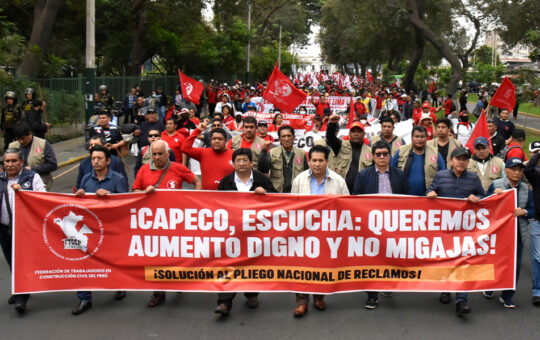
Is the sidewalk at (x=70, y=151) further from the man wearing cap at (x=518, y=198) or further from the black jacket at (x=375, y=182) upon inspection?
the man wearing cap at (x=518, y=198)

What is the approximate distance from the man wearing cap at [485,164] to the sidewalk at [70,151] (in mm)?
11400

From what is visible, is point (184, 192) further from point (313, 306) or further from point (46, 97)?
point (46, 97)

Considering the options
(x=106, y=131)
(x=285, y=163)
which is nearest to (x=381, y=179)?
(x=285, y=163)

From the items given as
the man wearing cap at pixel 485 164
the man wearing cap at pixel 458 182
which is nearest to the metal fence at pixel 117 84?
the man wearing cap at pixel 485 164

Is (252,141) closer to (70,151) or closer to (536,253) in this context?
(536,253)

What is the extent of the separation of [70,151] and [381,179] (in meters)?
14.6

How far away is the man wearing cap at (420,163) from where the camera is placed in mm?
7523

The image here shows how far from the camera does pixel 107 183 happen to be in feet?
20.9

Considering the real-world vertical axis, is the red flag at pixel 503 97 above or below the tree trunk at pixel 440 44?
below

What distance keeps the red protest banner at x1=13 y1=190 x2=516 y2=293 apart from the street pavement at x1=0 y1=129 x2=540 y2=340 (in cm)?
26

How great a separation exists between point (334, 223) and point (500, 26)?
3333 cm

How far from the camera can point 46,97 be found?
21.3 meters

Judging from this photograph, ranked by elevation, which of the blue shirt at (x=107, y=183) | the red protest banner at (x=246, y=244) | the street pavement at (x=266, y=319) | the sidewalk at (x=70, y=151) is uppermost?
the blue shirt at (x=107, y=183)

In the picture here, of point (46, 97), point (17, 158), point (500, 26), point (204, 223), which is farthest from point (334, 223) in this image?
point (500, 26)
